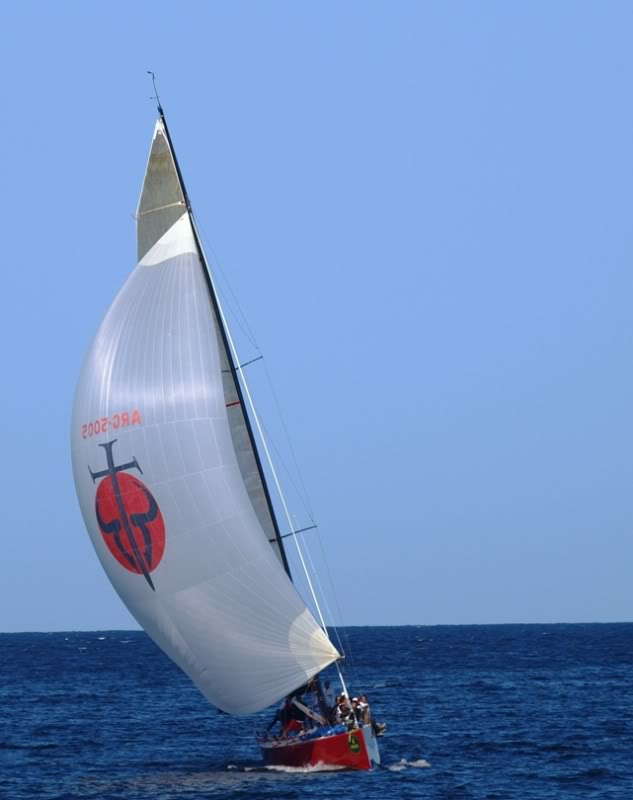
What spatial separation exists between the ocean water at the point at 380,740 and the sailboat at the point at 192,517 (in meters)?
2.24

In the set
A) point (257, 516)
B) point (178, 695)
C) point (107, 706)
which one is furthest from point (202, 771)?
point (178, 695)

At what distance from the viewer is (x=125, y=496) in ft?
110

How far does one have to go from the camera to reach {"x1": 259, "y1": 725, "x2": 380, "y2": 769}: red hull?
3359cm

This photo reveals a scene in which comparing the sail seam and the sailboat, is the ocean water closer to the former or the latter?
the sailboat

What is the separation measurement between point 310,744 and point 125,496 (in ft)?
22.1

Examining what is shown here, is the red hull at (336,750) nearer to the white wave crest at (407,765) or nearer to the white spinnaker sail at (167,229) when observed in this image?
the white wave crest at (407,765)

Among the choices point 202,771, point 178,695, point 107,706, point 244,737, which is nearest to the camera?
point 202,771

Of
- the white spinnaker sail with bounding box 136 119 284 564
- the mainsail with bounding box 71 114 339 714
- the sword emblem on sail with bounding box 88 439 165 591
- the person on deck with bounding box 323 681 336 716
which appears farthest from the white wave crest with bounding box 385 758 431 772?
the sword emblem on sail with bounding box 88 439 165 591

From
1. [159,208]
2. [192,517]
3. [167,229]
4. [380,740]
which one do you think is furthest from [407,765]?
[159,208]

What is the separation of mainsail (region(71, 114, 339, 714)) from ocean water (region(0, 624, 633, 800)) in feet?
9.59

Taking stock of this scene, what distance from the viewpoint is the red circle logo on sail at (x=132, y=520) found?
33344 mm

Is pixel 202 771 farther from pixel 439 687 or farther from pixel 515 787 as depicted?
pixel 439 687

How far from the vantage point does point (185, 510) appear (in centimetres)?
3319

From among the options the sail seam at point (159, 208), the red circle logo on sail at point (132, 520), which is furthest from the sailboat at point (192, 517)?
the sail seam at point (159, 208)
